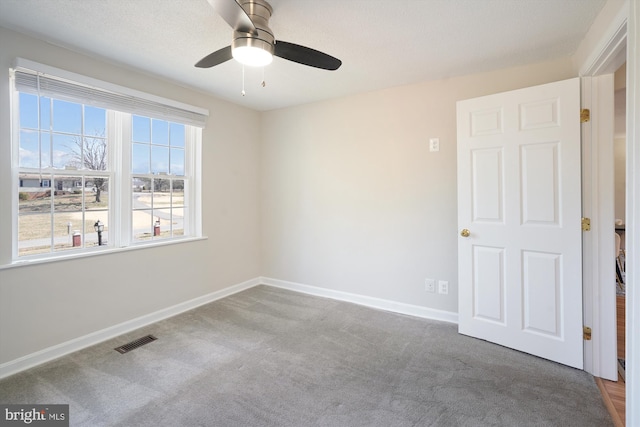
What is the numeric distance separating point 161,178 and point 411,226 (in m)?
2.69

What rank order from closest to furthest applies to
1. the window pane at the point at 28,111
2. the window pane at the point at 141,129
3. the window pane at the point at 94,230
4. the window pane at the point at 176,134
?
the window pane at the point at 28,111, the window pane at the point at 94,230, the window pane at the point at 141,129, the window pane at the point at 176,134

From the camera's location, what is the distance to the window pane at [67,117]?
7.64 ft

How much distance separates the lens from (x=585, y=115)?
2080 mm

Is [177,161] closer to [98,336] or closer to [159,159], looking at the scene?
[159,159]

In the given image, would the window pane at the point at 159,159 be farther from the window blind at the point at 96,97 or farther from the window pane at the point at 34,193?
the window pane at the point at 34,193

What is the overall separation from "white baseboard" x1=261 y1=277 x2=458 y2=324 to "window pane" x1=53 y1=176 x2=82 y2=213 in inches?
92.3

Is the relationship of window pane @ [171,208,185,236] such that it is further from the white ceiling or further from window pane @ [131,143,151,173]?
the white ceiling

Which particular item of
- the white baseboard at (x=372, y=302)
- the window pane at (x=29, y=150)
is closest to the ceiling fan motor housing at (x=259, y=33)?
the window pane at (x=29, y=150)

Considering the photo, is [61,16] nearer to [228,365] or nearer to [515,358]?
[228,365]

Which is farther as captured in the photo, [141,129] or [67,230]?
[141,129]

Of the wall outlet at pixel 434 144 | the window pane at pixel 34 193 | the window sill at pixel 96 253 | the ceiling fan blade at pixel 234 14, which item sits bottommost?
the window sill at pixel 96 253

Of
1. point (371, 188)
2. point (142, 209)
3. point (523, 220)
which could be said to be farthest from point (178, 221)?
point (523, 220)

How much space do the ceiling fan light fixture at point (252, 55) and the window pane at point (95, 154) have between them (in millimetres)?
1754

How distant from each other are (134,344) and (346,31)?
301 cm
